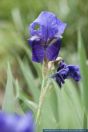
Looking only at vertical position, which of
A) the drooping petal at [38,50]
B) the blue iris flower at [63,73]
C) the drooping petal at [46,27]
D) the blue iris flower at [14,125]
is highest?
the drooping petal at [46,27]

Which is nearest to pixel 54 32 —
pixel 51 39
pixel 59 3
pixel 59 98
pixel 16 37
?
pixel 51 39

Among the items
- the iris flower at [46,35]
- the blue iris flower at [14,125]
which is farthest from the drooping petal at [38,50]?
the blue iris flower at [14,125]

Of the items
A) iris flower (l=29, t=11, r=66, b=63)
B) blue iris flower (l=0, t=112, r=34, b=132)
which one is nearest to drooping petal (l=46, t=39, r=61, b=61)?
iris flower (l=29, t=11, r=66, b=63)

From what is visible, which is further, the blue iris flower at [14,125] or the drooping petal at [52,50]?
the drooping petal at [52,50]

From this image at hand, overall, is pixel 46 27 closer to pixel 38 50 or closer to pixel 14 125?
pixel 38 50

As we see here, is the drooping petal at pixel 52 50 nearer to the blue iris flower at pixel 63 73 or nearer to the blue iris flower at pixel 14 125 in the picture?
the blue iris flower at pixel 63 73

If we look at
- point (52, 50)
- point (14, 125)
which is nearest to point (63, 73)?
point (52, 50)

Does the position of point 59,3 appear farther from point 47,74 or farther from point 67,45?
point 47,74
